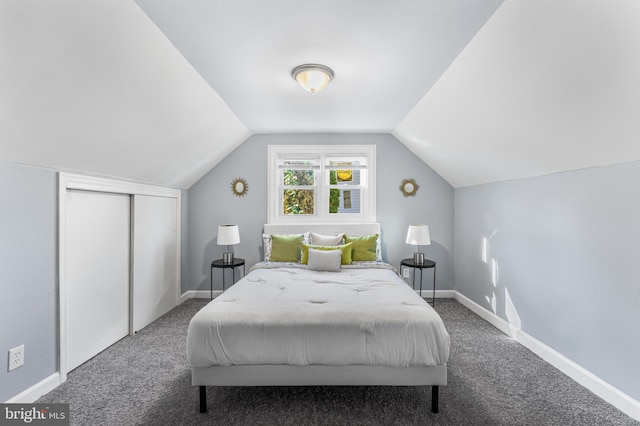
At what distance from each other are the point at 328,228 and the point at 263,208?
984mm

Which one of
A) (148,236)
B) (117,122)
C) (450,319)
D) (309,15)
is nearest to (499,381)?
(450,319)

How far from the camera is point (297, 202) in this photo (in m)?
4.64

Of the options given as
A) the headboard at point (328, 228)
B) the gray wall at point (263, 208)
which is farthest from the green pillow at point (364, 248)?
the gray wall at point (263, 208)

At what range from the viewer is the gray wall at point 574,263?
78.3 inches

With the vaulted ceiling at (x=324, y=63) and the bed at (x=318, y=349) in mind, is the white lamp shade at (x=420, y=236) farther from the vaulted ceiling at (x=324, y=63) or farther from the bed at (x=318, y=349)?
the bed at (x=318, y=349)

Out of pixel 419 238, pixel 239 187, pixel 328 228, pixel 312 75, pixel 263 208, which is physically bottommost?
pixel 419 238

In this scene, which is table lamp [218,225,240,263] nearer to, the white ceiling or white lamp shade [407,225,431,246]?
white lamp shade [407,225,431,246]

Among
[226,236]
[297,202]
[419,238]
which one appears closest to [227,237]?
[226,236]

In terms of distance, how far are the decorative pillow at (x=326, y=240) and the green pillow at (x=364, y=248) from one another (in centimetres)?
16

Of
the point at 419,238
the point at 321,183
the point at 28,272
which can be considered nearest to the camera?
the point at 28,272

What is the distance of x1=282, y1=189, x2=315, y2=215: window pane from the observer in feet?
15.2

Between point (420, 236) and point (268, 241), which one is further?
point (268, 241)

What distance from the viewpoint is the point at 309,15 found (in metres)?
1.79

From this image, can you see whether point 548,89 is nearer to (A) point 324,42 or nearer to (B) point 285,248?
(A) point 324,42
